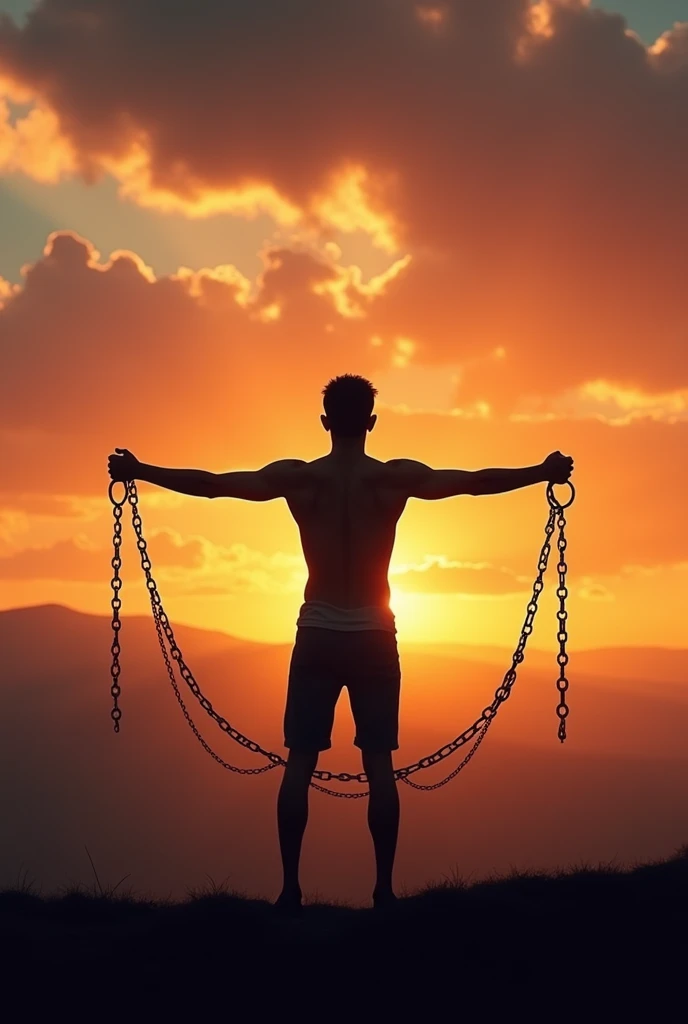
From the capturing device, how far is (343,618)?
8.64 metres

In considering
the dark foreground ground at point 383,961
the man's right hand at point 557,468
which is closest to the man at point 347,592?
the man's right hand at point 557,468

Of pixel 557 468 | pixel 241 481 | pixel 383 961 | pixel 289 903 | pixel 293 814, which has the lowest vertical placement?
pixel 383 961

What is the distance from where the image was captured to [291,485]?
29.2 ft

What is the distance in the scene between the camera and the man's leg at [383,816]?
28.3ft

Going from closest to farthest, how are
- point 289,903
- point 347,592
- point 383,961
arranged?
1. point 383,961
2. point 289,903
3. point 347,592

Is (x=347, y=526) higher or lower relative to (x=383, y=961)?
higher

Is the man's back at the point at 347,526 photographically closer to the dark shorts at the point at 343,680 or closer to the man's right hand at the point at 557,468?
the dark shorts at the point at 343,680

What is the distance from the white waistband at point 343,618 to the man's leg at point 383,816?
0.99 m

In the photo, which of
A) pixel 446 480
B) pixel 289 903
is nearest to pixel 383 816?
pixel 289 903

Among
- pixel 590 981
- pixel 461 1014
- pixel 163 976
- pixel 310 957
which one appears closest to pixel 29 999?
pixel 163 976

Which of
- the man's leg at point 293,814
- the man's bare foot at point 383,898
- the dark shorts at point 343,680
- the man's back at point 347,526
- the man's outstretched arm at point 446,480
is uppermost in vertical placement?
the man's outstretched arm at point 446,480

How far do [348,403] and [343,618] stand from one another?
5.48 ft

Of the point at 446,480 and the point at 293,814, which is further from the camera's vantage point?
the point at 446,480

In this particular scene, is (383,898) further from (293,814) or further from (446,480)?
(446,480)
